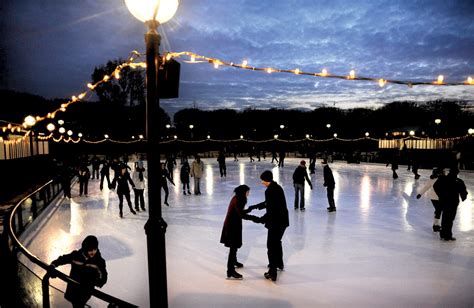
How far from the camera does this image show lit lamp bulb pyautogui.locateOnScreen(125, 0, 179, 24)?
2.83 metres

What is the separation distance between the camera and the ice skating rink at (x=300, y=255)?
4562 millimetres

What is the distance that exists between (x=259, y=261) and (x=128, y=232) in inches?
138

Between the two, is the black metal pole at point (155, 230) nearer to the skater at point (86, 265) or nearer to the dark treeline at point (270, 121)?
the skater at point (86, 265)

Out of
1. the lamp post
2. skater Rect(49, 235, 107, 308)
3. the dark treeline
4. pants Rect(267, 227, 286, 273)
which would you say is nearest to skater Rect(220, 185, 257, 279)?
pants Rect(267, 227, 286, 273)

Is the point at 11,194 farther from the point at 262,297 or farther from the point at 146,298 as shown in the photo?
the point at 262,297

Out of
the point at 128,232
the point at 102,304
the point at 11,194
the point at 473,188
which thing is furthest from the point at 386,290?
the point at 11,194

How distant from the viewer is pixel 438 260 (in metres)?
5.93

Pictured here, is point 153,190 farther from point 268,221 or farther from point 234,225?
point 268,221

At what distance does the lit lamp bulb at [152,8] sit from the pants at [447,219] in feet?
20.9

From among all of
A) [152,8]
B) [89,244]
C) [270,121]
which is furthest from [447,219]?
[270,121]

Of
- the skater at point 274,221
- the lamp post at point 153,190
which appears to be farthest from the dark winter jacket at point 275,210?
the lamp post at point 153,190

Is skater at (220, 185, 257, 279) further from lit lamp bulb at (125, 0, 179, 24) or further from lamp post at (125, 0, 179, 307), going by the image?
lit lamp bulb at (125, 0, 179, 24)

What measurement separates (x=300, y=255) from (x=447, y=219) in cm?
315

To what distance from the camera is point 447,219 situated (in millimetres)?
6918
